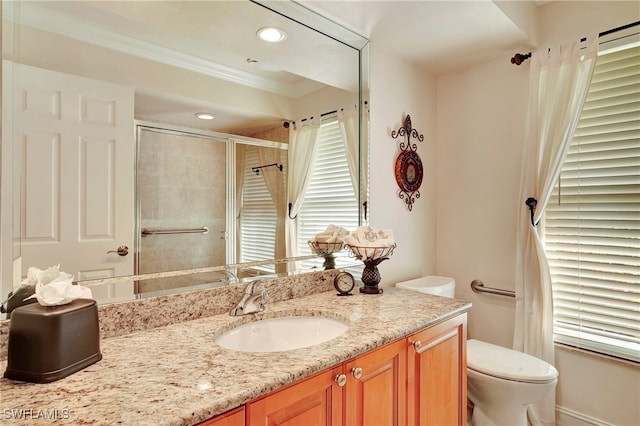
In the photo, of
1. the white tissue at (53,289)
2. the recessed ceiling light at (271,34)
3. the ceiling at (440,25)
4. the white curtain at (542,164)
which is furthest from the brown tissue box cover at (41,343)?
the white curtain at (542,164)

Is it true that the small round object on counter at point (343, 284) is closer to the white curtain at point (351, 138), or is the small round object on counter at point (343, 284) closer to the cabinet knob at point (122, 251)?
the white curtain at point (351, 138)

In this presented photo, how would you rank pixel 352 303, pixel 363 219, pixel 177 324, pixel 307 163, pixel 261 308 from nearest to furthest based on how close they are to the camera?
pixel 177 324 → pixel 261 308 → pixel 352 303 → pixel 307 163 → pixel 363 219

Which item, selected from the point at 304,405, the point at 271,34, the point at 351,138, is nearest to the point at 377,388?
the point at 304,405

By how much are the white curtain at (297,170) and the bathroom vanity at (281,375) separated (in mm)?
274

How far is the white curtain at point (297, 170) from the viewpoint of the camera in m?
1.67

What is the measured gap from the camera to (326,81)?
183 cm

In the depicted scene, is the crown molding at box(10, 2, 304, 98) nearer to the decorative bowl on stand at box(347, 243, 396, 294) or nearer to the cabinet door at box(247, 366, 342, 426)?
the decorative bowl on stand at box(347, 243, 396, 294)

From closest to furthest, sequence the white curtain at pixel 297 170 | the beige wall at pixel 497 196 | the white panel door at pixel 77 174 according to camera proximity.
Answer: the white panel door at pixel 77 174
the white curtain at pixel 297 170
the beige wall at pixel 497 196

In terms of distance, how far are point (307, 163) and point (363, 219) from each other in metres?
0.47

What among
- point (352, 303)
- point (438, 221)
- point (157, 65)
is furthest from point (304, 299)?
point (438, 221)

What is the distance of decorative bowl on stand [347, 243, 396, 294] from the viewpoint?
5.24 ft

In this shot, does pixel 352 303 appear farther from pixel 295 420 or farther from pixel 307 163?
pixel 307 163

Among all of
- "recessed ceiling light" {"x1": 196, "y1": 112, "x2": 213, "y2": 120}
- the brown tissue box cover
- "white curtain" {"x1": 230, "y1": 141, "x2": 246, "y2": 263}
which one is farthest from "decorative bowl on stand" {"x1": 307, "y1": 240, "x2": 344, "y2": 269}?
the brown tissue box cover

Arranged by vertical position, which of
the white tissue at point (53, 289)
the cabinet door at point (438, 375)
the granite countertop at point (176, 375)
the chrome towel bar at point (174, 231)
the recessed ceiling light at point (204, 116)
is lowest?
the cabinet door at point (438, 375)
